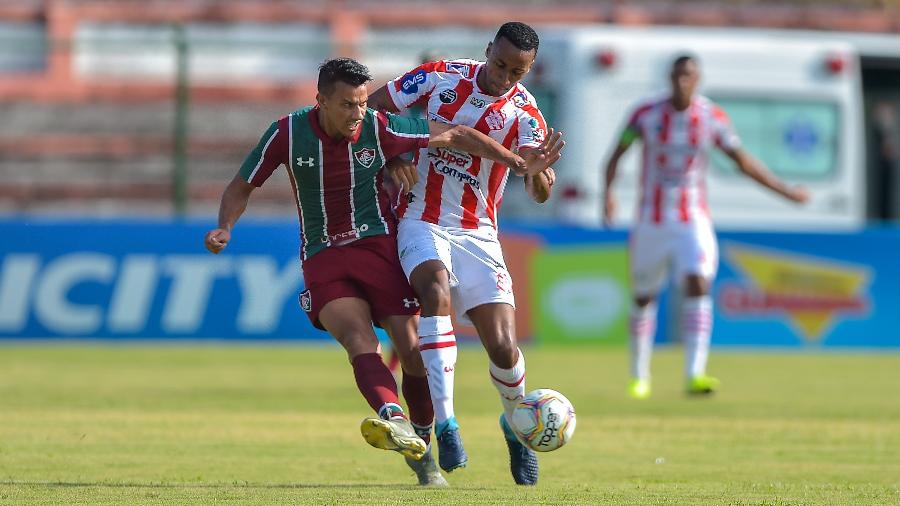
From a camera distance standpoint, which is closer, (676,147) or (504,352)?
(504,352)

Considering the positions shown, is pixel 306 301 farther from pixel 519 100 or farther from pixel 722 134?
pixel 722 134

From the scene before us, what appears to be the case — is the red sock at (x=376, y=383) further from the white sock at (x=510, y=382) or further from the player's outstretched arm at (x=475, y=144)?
the player's outstretched arm at (x=475, y=144)

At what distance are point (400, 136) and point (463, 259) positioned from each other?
674 mm

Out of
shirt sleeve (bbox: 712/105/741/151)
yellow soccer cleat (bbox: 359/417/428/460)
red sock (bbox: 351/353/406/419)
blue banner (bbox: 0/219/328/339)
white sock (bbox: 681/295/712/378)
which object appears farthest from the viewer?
blue banner (bbox: 0/219/328/339)

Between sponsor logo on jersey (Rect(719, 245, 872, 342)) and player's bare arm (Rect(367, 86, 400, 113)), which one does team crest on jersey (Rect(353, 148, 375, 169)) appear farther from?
sponsor logo on jersey (Rect(719, 245, 872, 342))

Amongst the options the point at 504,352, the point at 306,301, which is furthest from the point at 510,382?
the point at 306,301

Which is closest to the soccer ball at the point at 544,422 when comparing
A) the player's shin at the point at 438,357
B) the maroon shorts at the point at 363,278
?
the player's shin at the point at 438,357

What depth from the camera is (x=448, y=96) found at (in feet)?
26.9

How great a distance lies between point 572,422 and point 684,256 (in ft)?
17.9

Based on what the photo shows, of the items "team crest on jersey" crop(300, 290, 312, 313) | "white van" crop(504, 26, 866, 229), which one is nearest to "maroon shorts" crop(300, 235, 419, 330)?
"team crest on jersey" crop(300, 290, 312, 313)

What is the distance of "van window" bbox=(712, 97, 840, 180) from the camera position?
843 inches

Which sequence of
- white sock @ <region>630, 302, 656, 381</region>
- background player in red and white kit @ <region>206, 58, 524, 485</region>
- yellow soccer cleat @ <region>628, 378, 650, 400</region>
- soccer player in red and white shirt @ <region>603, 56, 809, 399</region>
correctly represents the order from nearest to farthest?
background player in red and white kit @ <region>206, 58, 524, 485</region>, soccer player in red and white shirt @ <region>603, 56, 809, 399</region>, yellow soccer cleat @ <region>628, 378, 650, 400</region>, white sock @ <region>630, 302, 656, 381</region>

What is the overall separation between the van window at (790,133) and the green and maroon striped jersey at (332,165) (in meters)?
13.8

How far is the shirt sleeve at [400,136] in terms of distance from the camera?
7820mm
